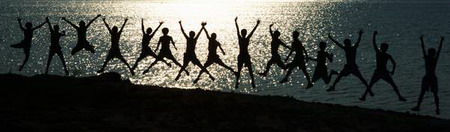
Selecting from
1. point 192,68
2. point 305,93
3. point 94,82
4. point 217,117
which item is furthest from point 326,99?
point 217,117

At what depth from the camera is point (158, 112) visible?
51.7 feet

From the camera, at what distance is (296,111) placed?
17078mm

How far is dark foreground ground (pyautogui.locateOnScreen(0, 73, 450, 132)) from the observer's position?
14.2 meters

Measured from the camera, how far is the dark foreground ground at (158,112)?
1418 cm

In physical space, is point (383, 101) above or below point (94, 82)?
below

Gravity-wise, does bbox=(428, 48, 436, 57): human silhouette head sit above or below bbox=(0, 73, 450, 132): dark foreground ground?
above

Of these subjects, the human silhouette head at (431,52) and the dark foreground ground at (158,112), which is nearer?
the dark foreground ground at (158,112)

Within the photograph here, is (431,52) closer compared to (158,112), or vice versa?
(158,112)

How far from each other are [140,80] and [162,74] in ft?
12.6

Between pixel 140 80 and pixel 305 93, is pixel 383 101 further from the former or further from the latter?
pixel 140 80

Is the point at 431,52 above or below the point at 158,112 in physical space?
above

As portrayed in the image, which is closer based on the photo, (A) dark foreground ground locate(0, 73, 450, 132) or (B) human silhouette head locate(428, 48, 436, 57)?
(A) dark foreground ground locate(0, 73, 450, 132)

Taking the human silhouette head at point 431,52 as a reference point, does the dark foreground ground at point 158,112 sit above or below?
below

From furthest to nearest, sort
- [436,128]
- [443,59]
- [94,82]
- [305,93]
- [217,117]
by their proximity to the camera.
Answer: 1. [443,59]
2. [305,93]
3. [94,82]
4. [436,128]
5. [217,117]
